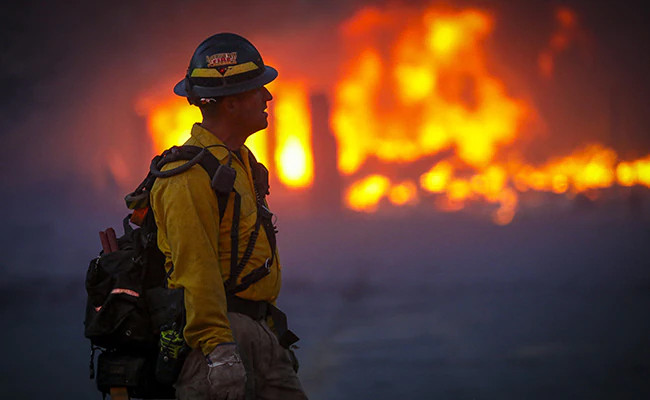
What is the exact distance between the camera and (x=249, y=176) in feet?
13.8

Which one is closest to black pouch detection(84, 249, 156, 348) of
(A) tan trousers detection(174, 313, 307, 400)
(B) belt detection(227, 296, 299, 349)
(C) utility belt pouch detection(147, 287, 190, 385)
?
(C) utility belt pouch detection(147, 287, 190, 385)

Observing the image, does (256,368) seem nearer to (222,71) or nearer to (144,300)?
(144,300)

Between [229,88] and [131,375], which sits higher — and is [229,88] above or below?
above

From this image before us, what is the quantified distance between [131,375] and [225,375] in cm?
66

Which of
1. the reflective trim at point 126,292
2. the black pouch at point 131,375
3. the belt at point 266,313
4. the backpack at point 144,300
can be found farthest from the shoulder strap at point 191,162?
the black pouch at point 131,375

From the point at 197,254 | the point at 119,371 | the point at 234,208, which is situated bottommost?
the point at 119,371

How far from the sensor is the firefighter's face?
13.8 ft

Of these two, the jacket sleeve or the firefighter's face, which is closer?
the jacket sleeve

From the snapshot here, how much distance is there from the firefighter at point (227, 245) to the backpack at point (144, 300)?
A: 23 mm

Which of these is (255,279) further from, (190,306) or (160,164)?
(160,164)

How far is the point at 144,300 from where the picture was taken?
4000 mm

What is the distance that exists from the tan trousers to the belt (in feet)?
0.09

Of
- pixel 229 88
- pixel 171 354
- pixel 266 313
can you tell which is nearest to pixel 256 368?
pixel 266 313

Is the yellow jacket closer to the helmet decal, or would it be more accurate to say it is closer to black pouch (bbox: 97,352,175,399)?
black pouch (bbox: 97,352,175,399)
